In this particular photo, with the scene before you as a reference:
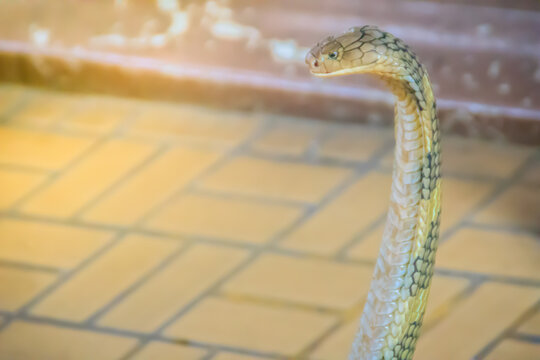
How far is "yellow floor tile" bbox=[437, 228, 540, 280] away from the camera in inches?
87.3

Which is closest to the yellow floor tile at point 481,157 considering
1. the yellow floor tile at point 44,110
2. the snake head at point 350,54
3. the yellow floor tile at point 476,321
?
the yellow floor tile at point 476,321

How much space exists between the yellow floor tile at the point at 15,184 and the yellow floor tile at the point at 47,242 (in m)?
0.10

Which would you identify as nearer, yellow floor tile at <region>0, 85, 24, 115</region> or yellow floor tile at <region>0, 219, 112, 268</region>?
yellow floor tile at <region>0, 219, 112, 268</region>

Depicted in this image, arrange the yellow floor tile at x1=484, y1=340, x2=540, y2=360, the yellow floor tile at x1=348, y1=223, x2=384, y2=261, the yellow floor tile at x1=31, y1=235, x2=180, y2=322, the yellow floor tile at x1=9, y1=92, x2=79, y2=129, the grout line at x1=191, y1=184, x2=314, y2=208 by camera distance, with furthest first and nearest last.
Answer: the yellow floor tile at x1=9, y1=92, x2=79, y2=129 → the grout line at x1=191, y1=184, x2=314, y2=208 → the yellow floor tile at x1=348, y1=223, x2=384, y2=261 → the yellow floor tile at x1=31, y1=235, x2=180, y2=322 → the yellow floor tile at x1=484, y1=340, x2=540, y2=360

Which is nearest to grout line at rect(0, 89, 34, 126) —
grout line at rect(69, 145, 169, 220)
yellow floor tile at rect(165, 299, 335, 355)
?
grout line at rect(69, 145, 169, 220)

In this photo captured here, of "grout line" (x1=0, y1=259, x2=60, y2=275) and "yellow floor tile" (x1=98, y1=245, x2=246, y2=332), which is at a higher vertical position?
"grout line" (x1=0, y1=259, x2=60, y2=275)

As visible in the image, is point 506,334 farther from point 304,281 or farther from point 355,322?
point 304,281

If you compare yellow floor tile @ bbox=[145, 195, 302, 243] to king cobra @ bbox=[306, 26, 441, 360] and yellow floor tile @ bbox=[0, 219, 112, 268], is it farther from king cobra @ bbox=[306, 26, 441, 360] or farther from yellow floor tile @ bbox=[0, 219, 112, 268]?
king cobra @ bbox=[306, 26, 441, 360]

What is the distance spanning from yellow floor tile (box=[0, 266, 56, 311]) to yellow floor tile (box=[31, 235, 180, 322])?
44 millimetres

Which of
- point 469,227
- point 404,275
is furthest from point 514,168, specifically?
point 404,275

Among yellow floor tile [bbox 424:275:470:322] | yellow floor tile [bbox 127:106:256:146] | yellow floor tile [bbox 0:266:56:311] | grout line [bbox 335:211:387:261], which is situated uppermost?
yellow floor tile [bbox 127:106:256:146]

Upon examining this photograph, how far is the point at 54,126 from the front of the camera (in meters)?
2.91

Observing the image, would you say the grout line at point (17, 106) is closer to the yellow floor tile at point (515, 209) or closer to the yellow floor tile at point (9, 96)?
the yellow floor tile at point (9, 96)

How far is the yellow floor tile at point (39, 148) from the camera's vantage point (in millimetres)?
2735
